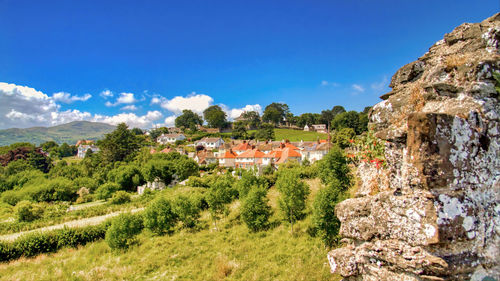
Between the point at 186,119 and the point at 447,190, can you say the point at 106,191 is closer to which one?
the point at 447,190

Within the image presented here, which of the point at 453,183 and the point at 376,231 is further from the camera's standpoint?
the point at 376,231

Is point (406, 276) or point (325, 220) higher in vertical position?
point (406, 276)

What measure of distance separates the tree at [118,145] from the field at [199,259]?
5727 cm

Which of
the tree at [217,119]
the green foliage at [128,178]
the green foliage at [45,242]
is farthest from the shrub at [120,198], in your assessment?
the tree at [217,119]

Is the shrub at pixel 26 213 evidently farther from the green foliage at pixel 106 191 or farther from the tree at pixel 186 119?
the tree at pixel 186 119

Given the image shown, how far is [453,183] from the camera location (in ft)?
12.0

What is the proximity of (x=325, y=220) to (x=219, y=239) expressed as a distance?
29.5 ft

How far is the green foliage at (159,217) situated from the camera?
70.0 ft

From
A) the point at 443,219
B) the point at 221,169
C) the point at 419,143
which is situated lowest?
the point at 221,169

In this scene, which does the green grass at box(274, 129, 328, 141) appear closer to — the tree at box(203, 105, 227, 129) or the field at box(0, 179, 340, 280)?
the tree at box(203, 105, 227, 129)

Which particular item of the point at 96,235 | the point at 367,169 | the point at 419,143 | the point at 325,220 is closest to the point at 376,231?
the point at 419,143

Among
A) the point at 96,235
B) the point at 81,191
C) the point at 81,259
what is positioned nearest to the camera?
the point at 81,259

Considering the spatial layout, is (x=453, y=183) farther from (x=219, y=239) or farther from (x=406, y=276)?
(x=219, y=239)

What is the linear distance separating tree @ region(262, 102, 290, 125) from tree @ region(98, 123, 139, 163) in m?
71.8
